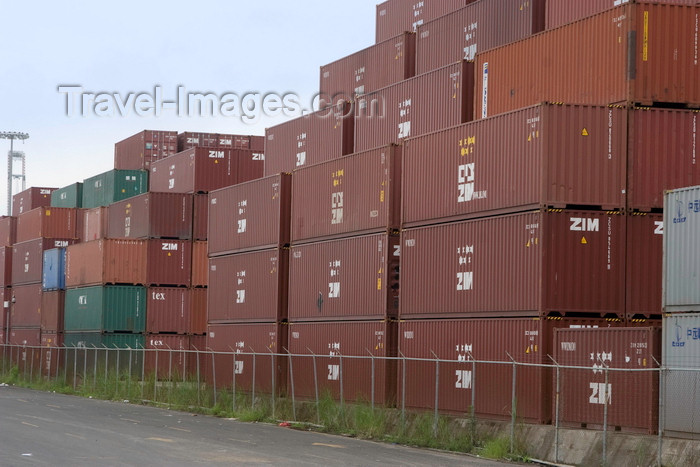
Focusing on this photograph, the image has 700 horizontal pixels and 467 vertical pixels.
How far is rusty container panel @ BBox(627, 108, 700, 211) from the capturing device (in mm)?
24078

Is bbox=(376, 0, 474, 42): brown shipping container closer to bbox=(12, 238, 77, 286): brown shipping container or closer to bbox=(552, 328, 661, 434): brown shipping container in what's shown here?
bbox=(552, 328, 661, 434): brown shipping container

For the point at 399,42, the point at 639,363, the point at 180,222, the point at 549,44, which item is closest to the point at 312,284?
the point at 399,42

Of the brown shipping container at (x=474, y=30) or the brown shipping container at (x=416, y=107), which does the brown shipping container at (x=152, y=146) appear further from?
the brown shipping container at (x=474, y=30)

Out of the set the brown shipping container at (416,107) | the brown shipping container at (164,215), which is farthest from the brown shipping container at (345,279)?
the brown shipping container at (164,215)

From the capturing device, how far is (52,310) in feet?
194

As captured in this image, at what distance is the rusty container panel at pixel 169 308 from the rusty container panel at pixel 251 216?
30.8 ft

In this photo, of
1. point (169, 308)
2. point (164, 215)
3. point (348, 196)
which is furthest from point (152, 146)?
point (348, 196)

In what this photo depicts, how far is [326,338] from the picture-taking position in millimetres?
32875

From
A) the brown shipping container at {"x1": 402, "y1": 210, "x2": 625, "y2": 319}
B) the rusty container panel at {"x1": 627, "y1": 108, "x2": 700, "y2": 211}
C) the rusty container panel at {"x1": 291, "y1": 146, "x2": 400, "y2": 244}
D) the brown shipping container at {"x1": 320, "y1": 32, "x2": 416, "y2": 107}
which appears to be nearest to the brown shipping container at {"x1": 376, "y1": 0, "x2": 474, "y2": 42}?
the brown shipping container at {"x1": 320, "y1": 32, "x2": 416, "y2": 107}

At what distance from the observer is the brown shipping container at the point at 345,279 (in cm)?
3030

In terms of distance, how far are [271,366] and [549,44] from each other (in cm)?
1426

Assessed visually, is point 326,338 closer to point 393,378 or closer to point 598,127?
point 393,378

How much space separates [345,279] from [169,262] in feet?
66.1

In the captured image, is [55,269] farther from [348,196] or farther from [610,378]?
[610,378]
